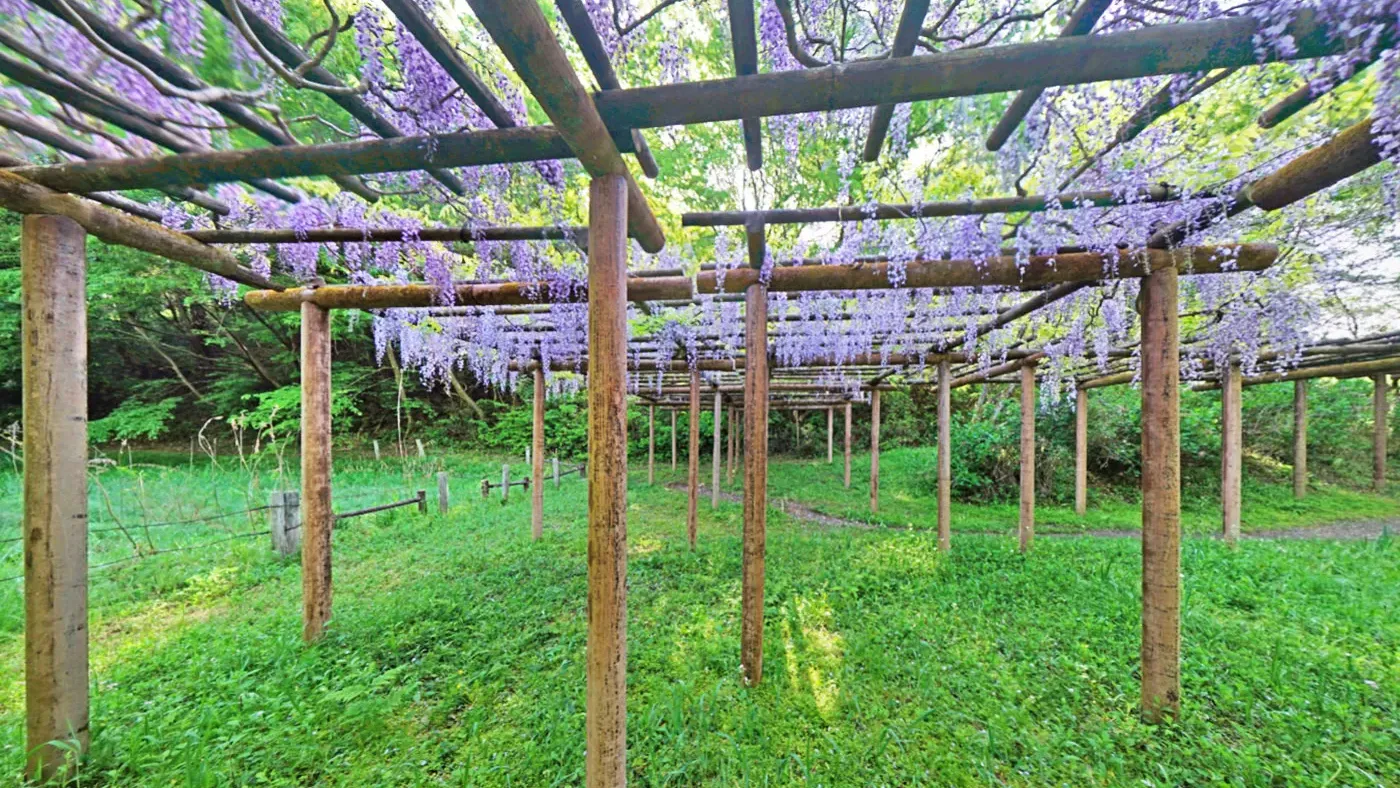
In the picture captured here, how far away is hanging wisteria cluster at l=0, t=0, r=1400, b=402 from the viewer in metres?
1.54

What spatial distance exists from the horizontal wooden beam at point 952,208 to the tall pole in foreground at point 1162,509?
590 mm

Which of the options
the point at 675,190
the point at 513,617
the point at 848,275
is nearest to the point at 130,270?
the point at 513,617

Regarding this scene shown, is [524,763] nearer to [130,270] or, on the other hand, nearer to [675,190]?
[675,190]

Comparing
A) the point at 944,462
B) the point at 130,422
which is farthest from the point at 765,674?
the point at 130,422

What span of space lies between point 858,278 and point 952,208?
70cm

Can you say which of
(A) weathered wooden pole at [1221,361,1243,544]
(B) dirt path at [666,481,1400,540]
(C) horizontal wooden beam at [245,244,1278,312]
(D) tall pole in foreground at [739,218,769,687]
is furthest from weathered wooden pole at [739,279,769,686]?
(A) weathered wooden pole at [1221,361,1243,544]

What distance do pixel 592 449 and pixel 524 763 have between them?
1.79 metres

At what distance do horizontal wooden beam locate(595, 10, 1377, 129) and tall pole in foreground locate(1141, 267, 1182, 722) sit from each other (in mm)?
1355

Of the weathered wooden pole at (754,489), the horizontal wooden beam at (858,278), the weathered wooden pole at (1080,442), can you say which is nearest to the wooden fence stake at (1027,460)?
the horizontal wooden beam at (858,278)

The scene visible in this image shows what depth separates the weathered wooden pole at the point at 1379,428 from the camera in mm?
7852

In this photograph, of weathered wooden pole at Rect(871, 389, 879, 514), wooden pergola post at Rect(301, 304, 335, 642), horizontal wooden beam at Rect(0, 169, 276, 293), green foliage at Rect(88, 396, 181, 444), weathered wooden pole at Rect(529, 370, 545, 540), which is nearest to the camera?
horizontal wooden beam at Rect(0, 169, 276, 293)

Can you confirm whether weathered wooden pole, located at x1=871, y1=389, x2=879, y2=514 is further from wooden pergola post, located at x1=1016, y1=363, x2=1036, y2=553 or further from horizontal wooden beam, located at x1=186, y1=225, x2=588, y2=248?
horizontal wooden beam, located at x1=186, y1=225, x2=588, y2=248

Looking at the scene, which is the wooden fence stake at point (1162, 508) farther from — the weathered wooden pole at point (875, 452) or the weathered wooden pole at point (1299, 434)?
the weathered wooden pole at point (1299, 434)

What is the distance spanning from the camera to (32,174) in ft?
6.16
